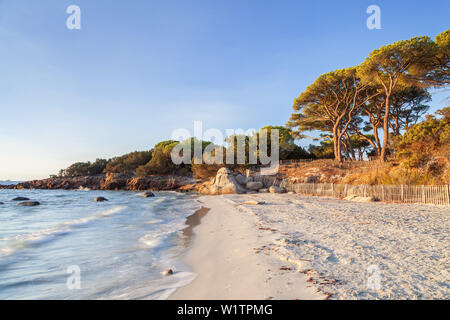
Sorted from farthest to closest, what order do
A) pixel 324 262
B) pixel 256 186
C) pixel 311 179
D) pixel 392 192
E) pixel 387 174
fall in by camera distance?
pixel 256 186, pixel 311 179, pixel 387 174, pixel 392 192, pixel 324 262

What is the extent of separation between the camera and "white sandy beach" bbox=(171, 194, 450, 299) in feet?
9.32

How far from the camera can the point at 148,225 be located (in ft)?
32.3

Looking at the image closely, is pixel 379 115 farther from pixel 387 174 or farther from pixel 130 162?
pixel 130 162

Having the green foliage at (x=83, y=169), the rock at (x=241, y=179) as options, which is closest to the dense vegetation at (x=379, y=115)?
the rock at (x=241, y=179)

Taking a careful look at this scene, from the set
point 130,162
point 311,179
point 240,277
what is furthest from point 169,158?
point 240,277

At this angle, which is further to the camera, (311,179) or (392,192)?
(311,179)

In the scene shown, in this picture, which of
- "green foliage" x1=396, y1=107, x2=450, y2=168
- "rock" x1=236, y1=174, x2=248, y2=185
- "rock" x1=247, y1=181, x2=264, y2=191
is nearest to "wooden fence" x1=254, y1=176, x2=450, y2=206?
"green foliage" x1=396, y1=107, x2=450, y2=168

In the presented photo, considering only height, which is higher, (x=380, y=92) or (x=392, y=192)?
(x=380, y=92)

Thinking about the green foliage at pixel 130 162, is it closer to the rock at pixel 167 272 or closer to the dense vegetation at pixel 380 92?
the dense vegetation at pixel 380 92

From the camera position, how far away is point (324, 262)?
3.80 m

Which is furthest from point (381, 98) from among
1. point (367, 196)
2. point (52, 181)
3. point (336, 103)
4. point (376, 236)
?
point (52, 181)

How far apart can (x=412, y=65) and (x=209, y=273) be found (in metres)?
23.1

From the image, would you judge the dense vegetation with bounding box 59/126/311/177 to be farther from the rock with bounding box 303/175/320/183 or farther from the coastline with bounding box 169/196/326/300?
the coastline with bounding box 169/196/326/300

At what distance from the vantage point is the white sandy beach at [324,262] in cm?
284
